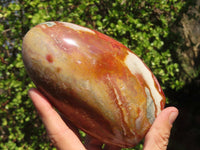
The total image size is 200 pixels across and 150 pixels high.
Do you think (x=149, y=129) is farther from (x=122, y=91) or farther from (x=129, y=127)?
(x=122, y=91)

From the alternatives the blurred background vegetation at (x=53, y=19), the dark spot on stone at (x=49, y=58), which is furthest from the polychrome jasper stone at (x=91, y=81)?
the blurred background vegetation at (x=53, y=19)

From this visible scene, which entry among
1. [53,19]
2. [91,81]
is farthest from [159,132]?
[53,19]

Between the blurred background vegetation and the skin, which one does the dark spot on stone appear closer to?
the skin

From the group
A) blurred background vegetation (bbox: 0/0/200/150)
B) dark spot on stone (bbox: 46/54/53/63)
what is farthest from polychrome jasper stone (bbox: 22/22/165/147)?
blurred background vegetation (bbox: 0/0/200/150)

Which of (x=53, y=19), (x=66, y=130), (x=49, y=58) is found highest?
(x=49, y=58)

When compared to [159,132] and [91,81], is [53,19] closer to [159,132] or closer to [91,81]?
[91,81]
